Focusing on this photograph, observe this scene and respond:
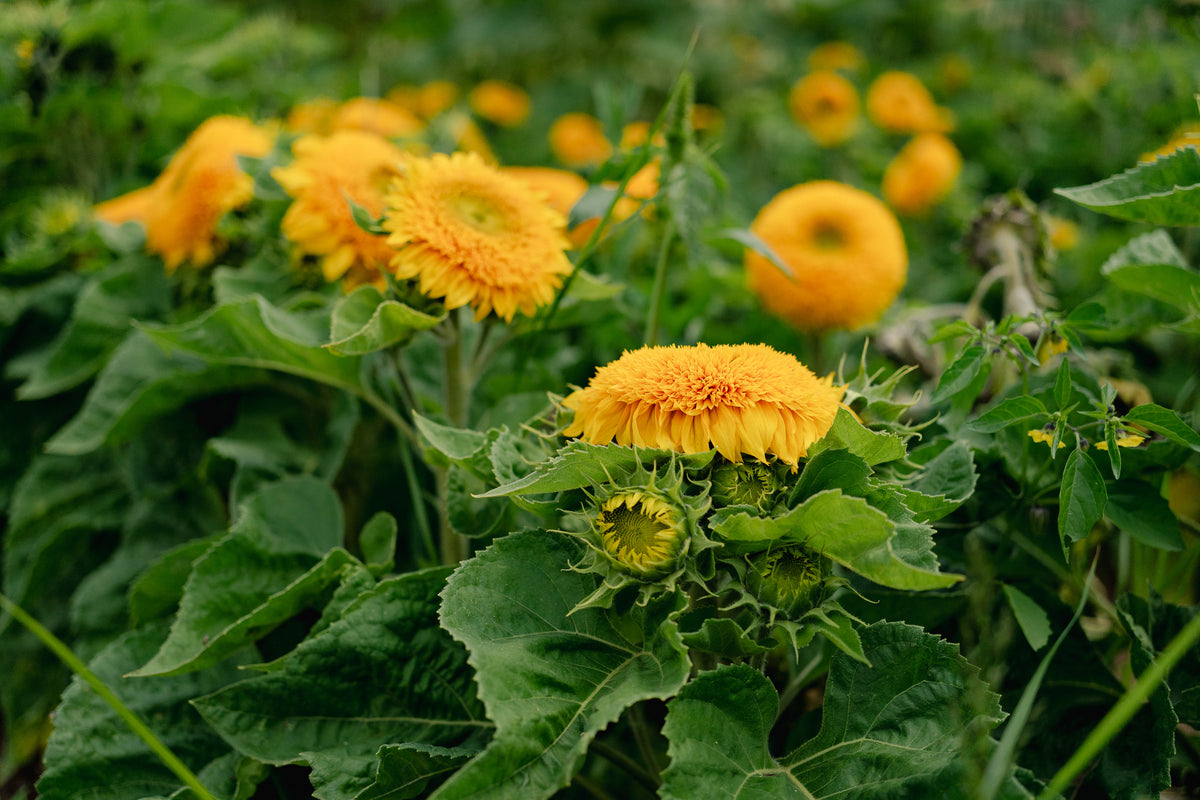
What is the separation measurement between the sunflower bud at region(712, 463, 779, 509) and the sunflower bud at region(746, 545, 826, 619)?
0.17 ft

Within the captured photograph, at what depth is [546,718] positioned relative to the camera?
31.0 inches

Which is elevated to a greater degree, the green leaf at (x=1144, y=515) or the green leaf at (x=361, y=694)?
the green leaf at (x=1144, y=515)

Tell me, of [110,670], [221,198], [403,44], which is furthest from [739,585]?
[403,44]

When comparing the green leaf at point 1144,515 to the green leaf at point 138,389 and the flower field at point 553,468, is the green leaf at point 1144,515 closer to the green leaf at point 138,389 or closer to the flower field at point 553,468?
the flower field at point 553,468

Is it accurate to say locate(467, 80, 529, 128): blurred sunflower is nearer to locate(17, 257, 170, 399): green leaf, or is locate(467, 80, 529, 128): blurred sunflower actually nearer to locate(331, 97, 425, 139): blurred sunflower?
locate(331, 97, 425, 139): blurred sunflower

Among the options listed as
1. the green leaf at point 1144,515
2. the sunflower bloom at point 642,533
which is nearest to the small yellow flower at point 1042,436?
the green leaf at point 1144,515

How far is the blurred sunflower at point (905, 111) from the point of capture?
323cm

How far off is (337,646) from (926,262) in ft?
7.75

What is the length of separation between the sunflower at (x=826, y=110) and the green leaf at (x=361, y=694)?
2723 millimetres

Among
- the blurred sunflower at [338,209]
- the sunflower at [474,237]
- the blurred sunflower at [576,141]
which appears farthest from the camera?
the blurred sunflower at [576,141]

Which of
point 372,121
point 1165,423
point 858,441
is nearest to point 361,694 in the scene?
point 858,441

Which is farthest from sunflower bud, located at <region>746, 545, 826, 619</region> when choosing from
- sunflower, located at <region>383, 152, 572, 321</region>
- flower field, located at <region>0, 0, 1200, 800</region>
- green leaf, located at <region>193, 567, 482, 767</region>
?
sunflower, located at <region>383, 152, 572, 321</region>

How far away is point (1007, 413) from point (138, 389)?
135cm

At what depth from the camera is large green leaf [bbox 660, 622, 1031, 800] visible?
30.6 inches
